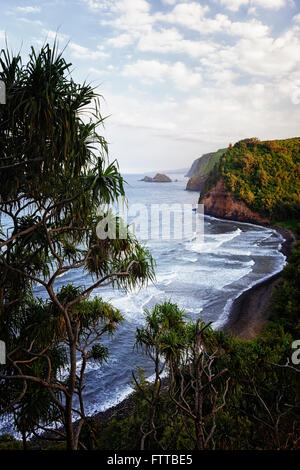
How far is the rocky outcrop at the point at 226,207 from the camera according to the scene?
4966 cm

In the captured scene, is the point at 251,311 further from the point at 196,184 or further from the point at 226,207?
the point at 196,184

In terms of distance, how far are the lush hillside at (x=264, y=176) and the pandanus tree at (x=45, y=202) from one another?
155ft

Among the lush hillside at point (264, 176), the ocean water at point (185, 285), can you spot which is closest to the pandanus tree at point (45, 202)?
the ocean water at point (185, 285)

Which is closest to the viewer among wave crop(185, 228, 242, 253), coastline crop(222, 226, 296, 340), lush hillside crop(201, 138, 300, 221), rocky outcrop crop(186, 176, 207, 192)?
coastline crop(222, 226, 296, 340)

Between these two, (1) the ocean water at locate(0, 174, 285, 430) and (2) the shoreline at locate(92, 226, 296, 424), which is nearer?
(2) the shoreline at locate(92, 226, 296, 424)

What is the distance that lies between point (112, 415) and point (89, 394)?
1623 mm

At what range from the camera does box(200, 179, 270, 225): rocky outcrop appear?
49.7 metres

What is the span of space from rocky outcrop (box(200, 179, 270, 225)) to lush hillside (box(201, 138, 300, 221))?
0.75m

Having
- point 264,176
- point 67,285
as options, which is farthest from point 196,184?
point 67,285

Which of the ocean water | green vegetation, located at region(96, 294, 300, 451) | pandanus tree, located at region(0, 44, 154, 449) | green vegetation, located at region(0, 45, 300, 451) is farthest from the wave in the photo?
pandanus tree, located at region(0, 44, 154, 449)

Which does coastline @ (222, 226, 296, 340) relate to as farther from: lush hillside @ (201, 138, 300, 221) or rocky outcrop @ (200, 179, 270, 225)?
lush hillside @ (201, 138, 300, 221)

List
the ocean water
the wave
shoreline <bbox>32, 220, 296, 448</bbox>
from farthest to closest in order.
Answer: the wave → the ocean water → shoreline <bbox>32, 220, 296, 448</bbox>
